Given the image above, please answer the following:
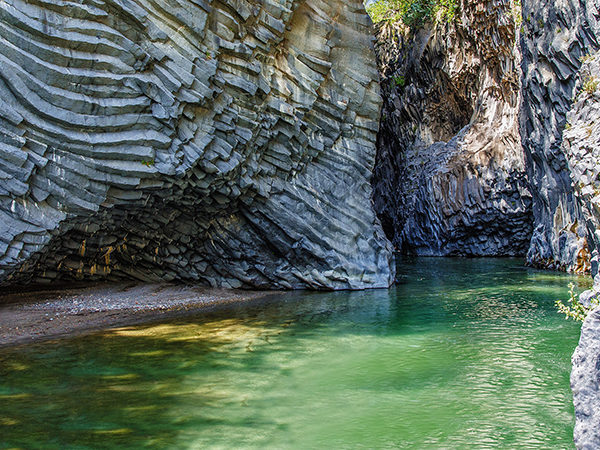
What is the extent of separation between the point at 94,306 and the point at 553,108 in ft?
56.7

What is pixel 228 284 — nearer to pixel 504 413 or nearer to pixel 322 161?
pixel 322 161

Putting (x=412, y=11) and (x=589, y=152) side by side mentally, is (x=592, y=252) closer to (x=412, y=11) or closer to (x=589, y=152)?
(x=589, y=152)

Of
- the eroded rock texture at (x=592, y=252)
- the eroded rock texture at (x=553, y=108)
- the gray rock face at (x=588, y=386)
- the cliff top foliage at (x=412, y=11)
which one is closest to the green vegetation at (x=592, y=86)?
the eroded rock texture at (x=592, y=252)

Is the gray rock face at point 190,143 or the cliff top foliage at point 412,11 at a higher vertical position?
the cliff top foliage at point 412,11

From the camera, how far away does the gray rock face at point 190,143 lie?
1235 cm

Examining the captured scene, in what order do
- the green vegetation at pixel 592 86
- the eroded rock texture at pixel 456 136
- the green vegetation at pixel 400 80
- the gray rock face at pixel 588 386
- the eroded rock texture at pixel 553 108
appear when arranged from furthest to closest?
the green vegetation at pixel 400 80 < the eroded rock texture at pixel 456 136 < the eroded rock texture at pixel 553 108 < the green vegetation at pixel 592 86 < the gray rock face at pixel 588 386

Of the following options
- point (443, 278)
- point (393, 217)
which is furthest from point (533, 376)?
point (393, 217)

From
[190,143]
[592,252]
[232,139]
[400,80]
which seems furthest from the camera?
[400,80]

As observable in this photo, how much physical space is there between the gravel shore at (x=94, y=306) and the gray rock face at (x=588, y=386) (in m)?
10.9

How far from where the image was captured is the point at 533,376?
7.91 metres

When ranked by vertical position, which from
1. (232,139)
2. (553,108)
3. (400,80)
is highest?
(400,80)

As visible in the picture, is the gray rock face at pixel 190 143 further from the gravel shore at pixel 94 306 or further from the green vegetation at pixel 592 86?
the green vegetation at pixel 592 86

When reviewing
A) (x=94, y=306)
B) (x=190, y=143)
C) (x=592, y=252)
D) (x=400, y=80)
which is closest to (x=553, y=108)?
(x=190, y=143)

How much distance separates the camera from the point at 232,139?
16.1 m
